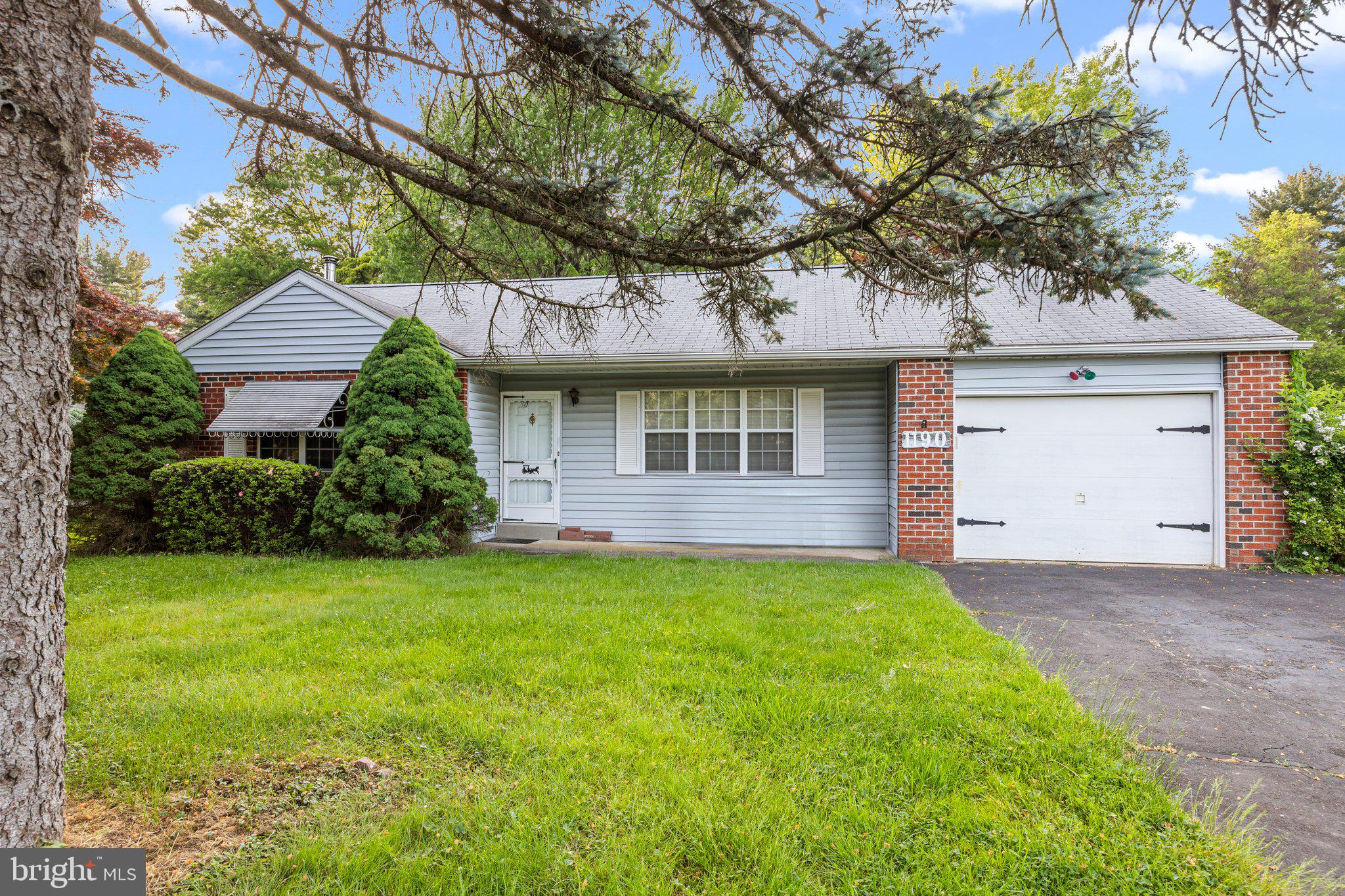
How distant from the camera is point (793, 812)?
2160 millimetres

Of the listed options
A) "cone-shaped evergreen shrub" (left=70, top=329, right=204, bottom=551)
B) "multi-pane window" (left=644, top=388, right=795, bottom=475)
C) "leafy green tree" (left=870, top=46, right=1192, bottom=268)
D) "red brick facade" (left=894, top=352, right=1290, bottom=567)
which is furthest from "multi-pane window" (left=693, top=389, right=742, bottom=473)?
"leafy green tree" (left=870, top=46, right=1192, bottom=268)

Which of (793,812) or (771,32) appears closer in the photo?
(793,812)

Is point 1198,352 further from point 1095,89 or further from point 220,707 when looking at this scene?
point 1095,89

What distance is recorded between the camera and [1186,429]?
744cm

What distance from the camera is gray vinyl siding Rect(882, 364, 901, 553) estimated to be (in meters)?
7.97

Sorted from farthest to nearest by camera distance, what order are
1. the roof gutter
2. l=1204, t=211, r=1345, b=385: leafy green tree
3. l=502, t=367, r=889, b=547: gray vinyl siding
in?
l=1204, t=211, r=1345, b=385: leafy green tree, l=502, t=367, r=889, b=547: gray vinyl siding, the roof gutter

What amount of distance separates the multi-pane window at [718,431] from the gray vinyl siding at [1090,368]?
293 cm

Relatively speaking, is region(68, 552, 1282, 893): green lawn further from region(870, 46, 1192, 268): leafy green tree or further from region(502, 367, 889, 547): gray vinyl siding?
region(870, 46, 1192, 268): leafy green tree

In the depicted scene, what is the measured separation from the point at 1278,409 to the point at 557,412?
899cm

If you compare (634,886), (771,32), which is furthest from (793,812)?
(771,32)

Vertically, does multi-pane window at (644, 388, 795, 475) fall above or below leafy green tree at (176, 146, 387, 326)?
below

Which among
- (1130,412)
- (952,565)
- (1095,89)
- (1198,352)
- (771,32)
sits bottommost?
(952,565)

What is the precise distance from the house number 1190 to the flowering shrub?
3431 millimetres

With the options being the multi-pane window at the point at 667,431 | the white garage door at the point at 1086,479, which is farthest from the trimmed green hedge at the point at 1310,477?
the multi-pane window at the point at 667,431
